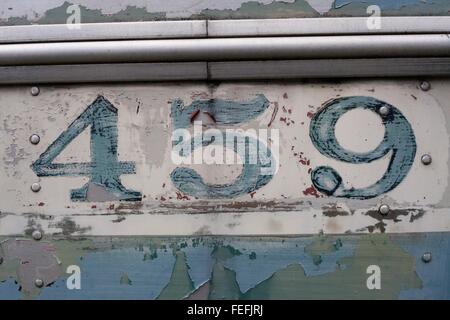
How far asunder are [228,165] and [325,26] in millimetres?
403

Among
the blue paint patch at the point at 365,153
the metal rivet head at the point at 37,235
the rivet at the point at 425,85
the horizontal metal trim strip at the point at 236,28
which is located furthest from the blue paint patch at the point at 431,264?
the metal rivet head at the point at 37,235

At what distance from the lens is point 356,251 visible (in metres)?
1.62

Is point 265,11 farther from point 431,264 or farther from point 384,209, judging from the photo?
point 431,264

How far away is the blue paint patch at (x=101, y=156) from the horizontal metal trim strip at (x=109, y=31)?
157mm

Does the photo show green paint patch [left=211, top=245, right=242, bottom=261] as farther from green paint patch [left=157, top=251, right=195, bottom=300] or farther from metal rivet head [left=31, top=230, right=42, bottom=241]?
metal rivet head [left=31, top=230, right=42, bottom=241]

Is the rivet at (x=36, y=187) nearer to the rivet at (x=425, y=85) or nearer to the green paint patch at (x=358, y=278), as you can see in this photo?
the green paint patch at (x=358, y=278)

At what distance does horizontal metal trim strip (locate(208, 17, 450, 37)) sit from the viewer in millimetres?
Answer: 1588

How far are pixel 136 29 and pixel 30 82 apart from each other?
0.95 ft

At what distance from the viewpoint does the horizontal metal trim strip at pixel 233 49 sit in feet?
5.17

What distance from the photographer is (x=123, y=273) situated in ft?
5.42

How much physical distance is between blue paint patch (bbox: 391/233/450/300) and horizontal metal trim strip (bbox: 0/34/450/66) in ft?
1.44
